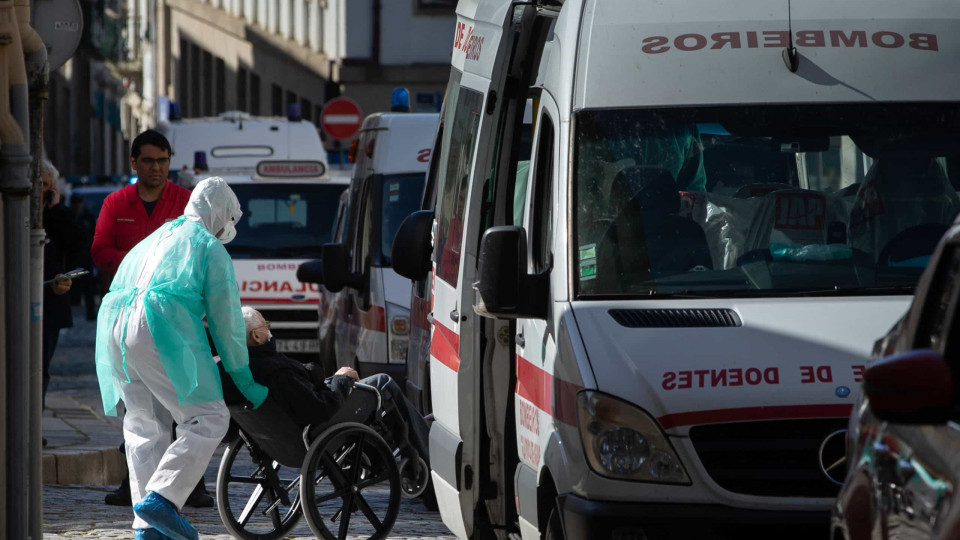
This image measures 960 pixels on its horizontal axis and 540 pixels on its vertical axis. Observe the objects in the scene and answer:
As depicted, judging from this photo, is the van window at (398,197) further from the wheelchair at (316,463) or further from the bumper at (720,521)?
the bumper at (720,521)

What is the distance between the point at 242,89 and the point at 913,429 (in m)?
41.3

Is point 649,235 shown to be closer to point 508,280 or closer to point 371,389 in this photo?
point 508,280

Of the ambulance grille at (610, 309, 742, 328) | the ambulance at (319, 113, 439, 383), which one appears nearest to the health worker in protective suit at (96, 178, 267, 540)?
the ambulance grille at (610, 309, 742, 328)

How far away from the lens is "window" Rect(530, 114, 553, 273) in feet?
22.5

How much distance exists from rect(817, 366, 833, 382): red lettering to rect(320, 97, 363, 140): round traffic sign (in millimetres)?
20476

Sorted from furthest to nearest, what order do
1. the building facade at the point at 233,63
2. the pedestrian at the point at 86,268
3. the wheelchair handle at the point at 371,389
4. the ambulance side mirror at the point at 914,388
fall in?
the building facade at the point at 233,63 → the pedestrian at the point at 86,268 → the wheelchair handle at the point at 371,389 → the ambulance side mirror at the point at 914,388

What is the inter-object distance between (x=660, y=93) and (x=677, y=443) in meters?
1.46

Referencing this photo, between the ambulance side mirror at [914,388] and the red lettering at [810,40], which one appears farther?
the red lettering at [810,40]

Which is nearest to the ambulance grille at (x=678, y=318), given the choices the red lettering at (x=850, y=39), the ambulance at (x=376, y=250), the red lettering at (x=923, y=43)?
the red lettering at (x=850, y=39)

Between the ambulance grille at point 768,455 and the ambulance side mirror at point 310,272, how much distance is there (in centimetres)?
860

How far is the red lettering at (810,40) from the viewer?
6781 mm

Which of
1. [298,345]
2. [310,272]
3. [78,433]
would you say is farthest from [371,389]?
[298,345]

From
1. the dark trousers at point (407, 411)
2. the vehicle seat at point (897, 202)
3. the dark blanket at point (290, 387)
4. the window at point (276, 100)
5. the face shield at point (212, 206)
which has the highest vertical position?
the window at point (276, 100)

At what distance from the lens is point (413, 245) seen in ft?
30.0
